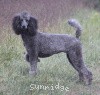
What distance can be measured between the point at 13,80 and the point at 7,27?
7.14ft

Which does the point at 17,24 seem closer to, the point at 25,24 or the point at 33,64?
the point at 25,24

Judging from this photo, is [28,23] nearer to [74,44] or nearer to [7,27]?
[74,44]

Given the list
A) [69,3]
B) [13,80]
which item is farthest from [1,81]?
[69,3]

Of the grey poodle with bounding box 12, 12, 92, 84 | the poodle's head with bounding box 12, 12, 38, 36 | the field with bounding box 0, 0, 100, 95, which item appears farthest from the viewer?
the grey poodle with bounding box 12, 12, 92, 84

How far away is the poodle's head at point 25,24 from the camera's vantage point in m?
6.50

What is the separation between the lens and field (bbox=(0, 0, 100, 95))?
6605 millimetres

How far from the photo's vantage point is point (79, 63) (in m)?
6.88

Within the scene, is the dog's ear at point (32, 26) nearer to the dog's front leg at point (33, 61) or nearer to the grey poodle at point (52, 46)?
the grey poodle at point (52, 46)

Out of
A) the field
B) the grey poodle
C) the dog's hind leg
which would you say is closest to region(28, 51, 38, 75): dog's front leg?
the grey poodle

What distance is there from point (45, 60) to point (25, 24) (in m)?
1.82

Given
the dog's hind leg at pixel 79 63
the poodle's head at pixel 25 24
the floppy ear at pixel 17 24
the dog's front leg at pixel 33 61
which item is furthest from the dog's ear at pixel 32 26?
the dog's hind leg at pixel 79 63

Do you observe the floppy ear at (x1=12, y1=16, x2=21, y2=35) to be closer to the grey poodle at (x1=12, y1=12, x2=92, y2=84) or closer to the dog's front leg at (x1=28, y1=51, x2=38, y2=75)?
the grey poodle at (x1=12, y1=12, x2=92, y2=84)

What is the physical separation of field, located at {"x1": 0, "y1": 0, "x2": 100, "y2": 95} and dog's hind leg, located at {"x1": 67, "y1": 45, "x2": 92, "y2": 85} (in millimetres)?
126

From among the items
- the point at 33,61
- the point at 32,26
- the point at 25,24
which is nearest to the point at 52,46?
the point at 33,61
